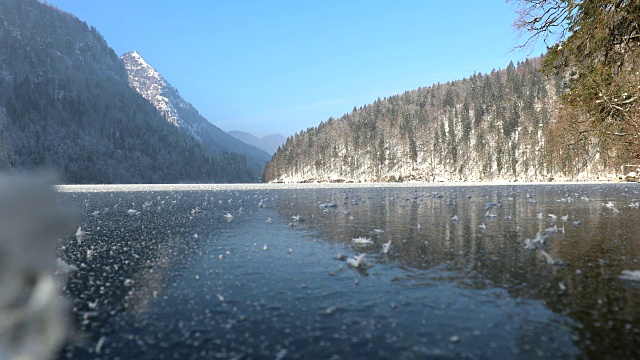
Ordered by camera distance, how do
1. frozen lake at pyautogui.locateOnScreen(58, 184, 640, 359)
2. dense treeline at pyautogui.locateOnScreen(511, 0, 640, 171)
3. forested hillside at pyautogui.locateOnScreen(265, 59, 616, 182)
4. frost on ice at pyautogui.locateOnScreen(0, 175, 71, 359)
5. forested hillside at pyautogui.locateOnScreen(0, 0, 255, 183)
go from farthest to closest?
forested hillside at pyautogui.locateOnScreen(0, 0, 255, 183)
forested hillside at pyautogui.locateOnScreen(265, 59, 616, 182)
dense treeline at pyautogui.locateOnScreen(511, 0, 640, 171)
frozen lake at pyautogui.locateOnScreen(58, 184, 640, 359)
frost on ice at pyautogui.locateOnScreen(0, 175, 71, 359)

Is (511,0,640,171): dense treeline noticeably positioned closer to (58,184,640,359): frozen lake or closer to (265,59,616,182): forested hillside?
(58,184,640,359): frozen lake

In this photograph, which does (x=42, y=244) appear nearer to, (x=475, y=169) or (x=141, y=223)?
(x=141, y=223)

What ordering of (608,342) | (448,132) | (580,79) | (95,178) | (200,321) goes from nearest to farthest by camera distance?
(608,342)
(200,321)
(580,79)
(448,132)
(95,178)

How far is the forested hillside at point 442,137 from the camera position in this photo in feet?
388

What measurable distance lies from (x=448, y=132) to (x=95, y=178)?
144m

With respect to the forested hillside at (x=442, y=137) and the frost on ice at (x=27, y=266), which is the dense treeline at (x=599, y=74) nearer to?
the frost on ice at (x=27, y=266)

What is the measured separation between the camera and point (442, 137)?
13625 centimetres

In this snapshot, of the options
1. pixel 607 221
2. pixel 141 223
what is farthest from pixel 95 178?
pixel 607 221

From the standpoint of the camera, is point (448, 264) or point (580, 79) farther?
point (580, 79)

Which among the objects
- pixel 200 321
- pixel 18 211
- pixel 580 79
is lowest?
pixel 200 321

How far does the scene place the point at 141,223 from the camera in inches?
619

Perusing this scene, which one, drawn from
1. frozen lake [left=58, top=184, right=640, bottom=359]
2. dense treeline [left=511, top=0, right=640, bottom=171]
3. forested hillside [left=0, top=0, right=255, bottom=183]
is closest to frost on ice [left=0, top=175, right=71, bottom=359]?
frozen lake [left=58, top=184, right=640, bottom=359]

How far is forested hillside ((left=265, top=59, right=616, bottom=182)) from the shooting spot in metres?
118

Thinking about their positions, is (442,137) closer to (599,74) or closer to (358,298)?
(599,74)
